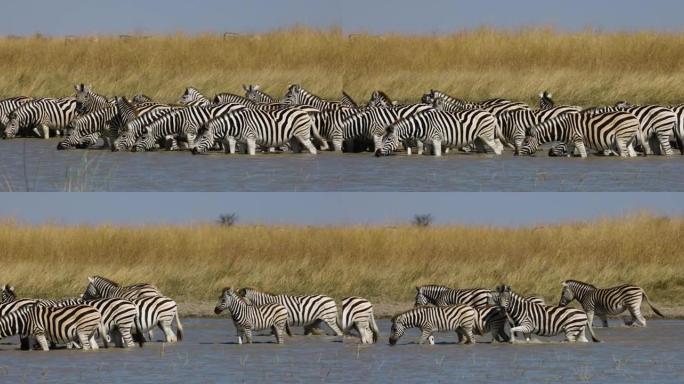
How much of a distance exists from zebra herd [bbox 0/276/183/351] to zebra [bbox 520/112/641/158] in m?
5.31

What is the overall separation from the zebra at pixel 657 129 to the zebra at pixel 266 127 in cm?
412

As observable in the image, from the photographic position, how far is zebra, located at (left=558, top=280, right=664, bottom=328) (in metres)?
18.4

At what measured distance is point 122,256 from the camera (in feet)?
79.8

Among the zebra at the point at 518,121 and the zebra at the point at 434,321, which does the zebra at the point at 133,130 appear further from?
the zebra at the point at 434,321

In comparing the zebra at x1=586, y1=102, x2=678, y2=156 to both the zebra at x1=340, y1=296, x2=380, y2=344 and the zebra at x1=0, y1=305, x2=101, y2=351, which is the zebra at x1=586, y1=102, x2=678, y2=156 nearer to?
the zebra at x1=340, y1=296, x2=380, y2=344

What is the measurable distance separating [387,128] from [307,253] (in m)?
6.11

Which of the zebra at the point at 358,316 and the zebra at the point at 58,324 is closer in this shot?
the zebra at the point at 58,324

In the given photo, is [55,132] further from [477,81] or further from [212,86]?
[477,81]

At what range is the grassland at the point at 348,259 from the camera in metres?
22.4

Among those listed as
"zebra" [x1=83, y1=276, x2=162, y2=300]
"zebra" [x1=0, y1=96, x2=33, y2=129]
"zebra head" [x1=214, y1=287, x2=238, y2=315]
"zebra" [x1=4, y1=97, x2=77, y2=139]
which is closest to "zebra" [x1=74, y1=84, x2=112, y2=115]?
"zebra" [x1=4, y1=97, x2=77, y2=139]

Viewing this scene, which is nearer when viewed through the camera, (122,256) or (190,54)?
(122,256)

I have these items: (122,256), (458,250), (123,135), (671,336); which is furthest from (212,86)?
(671,336)

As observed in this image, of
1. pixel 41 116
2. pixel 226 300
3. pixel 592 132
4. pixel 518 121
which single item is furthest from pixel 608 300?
pixel 41 116

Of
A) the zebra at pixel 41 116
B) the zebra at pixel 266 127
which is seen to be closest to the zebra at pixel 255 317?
the zebra at pixel 266 127
